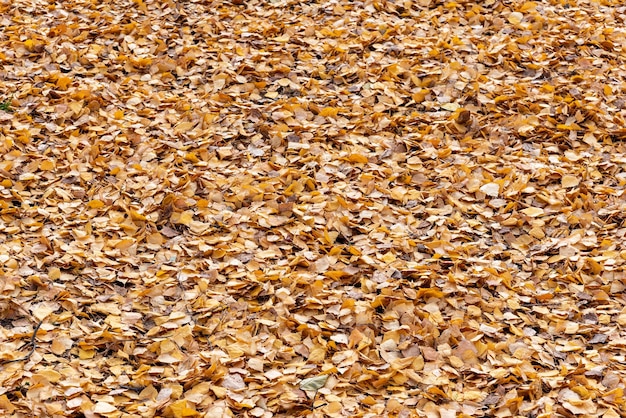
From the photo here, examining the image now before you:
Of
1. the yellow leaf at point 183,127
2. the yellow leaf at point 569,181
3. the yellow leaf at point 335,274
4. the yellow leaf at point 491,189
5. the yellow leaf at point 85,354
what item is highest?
the yellow leaf at point 569,181

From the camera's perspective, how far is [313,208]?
376cm

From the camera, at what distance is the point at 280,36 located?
5102mm

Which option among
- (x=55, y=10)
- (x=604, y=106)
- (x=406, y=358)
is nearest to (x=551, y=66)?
(x=604, y=106)

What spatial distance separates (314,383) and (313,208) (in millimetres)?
1108

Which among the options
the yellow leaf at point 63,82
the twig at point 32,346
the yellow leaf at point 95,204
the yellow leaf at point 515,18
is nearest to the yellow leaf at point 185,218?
the yellow leaf at point 95,204

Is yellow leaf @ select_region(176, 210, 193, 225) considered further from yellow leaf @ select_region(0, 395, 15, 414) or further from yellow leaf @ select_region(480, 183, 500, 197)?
yellow leaf @ select_region(480, 183, 500, 197)

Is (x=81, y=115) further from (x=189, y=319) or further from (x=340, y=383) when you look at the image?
(x=340, y=383)

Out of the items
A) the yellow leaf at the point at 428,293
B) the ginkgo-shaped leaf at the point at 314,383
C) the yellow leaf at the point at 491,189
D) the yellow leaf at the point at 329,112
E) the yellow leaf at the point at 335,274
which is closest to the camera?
the ginkgo-shaped leaf at the point at 314,383

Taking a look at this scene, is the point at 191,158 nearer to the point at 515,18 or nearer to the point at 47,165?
the point at 47,165

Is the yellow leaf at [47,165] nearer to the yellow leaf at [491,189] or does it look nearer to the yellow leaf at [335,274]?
the yellow leaf at [335,274]

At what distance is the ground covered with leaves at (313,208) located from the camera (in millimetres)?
2936

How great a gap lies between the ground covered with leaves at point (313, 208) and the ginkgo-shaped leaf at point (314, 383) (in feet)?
0.03

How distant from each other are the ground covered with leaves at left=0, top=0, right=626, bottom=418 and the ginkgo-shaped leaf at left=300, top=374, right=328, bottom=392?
0.03 feet

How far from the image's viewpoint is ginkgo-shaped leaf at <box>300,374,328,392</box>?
289 cm
